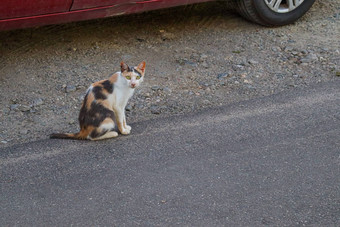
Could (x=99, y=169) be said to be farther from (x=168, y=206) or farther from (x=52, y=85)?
(x=52, y=85)

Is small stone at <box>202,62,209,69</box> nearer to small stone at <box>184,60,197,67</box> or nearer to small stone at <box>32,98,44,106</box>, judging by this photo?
small stone at <box>184,60,197,67</box>

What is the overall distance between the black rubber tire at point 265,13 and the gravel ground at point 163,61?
0.38 ft

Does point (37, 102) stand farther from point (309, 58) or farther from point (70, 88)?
point (309, 58)

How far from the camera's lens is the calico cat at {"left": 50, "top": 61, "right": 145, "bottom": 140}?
190 inches

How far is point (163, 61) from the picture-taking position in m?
6.44

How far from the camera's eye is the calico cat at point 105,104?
15.8 ft

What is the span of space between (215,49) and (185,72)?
689mm

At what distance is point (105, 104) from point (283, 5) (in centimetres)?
335

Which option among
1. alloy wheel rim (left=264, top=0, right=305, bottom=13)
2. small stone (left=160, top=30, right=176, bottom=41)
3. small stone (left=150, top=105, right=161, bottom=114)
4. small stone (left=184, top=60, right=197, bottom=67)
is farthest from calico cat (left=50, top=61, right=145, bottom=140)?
alloy wheel rim (left=264, top=0, right=305, bottom=13)

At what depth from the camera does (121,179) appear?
14.2 ft

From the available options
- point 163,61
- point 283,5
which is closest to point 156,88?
point 163,61

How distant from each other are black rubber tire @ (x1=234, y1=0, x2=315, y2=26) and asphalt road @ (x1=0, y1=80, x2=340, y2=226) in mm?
1917

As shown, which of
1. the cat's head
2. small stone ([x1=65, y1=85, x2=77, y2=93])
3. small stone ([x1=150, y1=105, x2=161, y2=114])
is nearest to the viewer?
the cat's head

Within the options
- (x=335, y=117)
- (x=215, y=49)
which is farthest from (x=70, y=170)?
(x=215, y=49)
